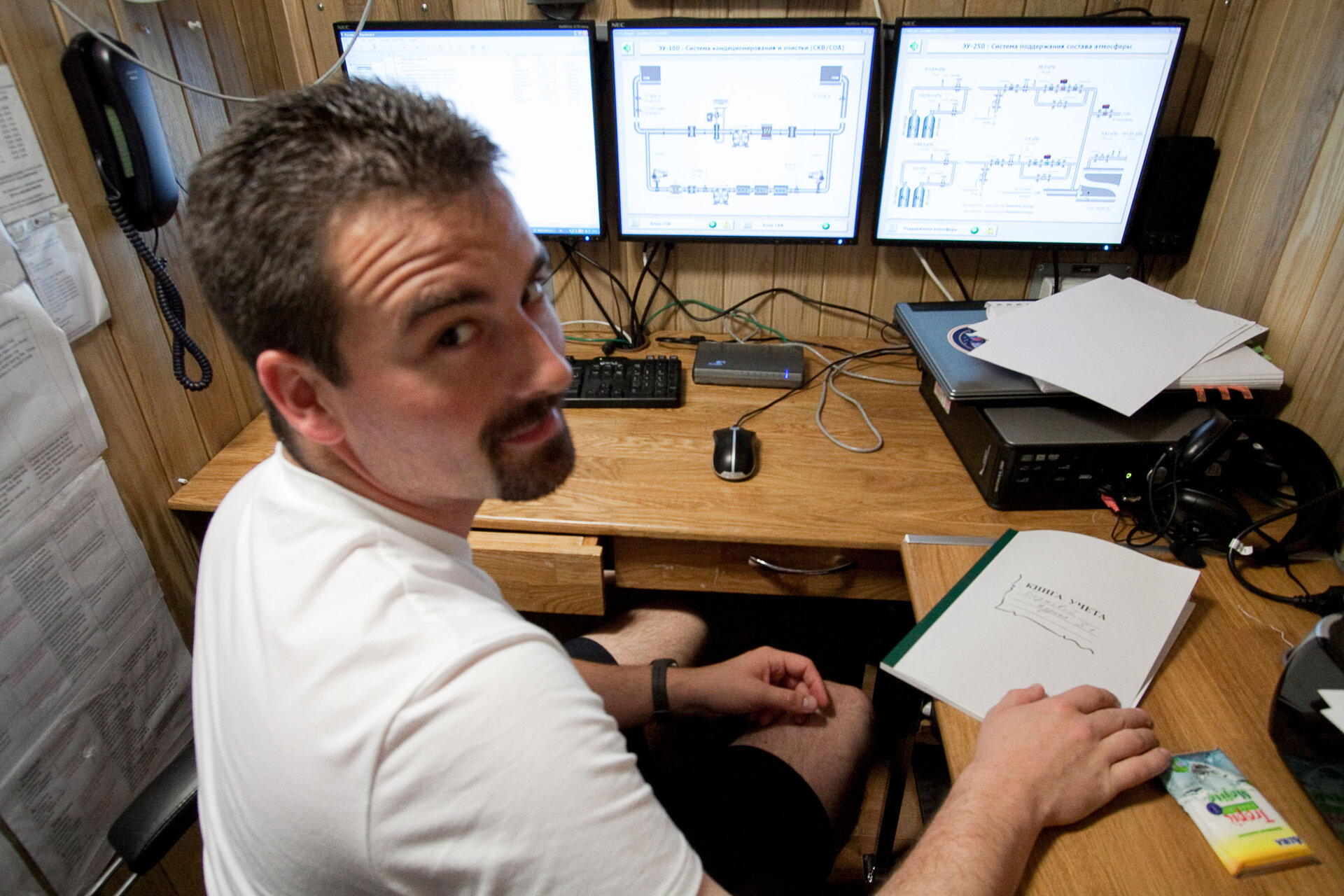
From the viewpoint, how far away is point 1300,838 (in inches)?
25.1

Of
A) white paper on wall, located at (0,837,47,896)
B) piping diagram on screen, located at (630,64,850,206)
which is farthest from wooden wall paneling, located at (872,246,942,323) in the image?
white paper on wall, located at (0,837,47,896)

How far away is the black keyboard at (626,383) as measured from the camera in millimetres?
1343

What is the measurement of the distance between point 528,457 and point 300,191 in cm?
28

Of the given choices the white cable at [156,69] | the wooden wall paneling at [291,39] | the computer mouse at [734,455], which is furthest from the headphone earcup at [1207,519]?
the wooden wall paneling at [291,39]

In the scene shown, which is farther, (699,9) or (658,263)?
(658,263)

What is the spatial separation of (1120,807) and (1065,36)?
3.70 feet

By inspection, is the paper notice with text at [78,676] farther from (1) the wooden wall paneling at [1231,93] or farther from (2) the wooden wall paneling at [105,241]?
(1) the wooden wall paneling at [1231,93]

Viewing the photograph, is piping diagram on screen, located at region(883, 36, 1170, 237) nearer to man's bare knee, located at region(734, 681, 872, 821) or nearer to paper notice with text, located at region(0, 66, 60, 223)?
man's bare knee, located at region(734, 681, 872, 821)

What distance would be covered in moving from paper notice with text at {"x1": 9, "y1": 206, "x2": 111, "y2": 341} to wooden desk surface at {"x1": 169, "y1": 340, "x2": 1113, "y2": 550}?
0.30m

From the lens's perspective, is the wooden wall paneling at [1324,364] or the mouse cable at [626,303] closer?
the wooden wall paneling at [1324,364]

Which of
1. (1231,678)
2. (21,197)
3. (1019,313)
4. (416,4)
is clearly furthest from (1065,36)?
(21,197)

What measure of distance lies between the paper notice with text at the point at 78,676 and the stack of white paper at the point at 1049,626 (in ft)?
3.45

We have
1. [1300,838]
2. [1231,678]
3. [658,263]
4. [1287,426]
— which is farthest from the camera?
[658,263]

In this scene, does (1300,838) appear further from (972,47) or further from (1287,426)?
(972,47)
